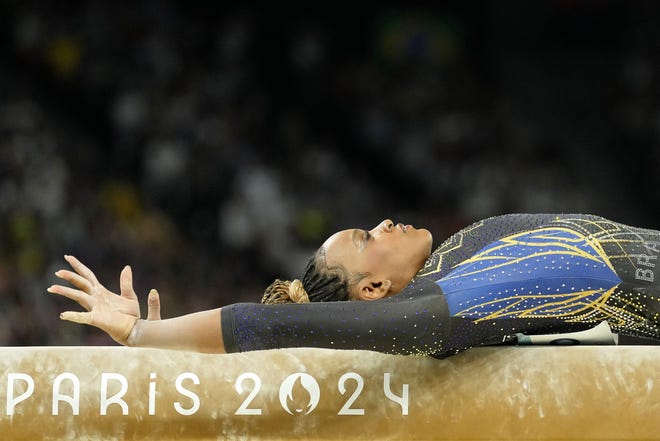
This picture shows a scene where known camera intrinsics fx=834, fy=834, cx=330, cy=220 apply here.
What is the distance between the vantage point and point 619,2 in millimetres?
8664

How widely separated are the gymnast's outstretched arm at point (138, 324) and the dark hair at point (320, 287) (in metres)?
0.35

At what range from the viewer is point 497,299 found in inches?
90.7

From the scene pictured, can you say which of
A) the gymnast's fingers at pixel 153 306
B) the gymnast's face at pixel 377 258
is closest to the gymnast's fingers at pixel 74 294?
the gymnast's fingers at pixel 153 306

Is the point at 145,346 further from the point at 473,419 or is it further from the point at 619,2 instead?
the point at 619,2

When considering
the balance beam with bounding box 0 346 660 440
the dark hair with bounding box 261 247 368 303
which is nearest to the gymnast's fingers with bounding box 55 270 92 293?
the balance beam with bounding box 0 346 660 440

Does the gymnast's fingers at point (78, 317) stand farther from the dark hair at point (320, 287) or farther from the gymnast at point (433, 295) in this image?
the dark hair at point (320, 287)

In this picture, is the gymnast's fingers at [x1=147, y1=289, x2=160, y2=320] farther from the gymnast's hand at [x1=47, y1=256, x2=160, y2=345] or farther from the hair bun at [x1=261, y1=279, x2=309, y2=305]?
the hair bun at [x1=261, y1=279, x2=309, y2=305]

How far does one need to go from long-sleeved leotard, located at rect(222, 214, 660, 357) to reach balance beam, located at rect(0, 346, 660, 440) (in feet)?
0.39

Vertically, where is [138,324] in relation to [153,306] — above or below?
below

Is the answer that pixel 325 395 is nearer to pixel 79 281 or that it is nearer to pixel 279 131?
pixel 79 281

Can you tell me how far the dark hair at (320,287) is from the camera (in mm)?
2580

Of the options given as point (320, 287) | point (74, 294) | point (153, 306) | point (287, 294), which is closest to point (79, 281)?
point (74, 294)

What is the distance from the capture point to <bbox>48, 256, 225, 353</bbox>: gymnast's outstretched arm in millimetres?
2242

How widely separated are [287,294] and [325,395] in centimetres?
33
